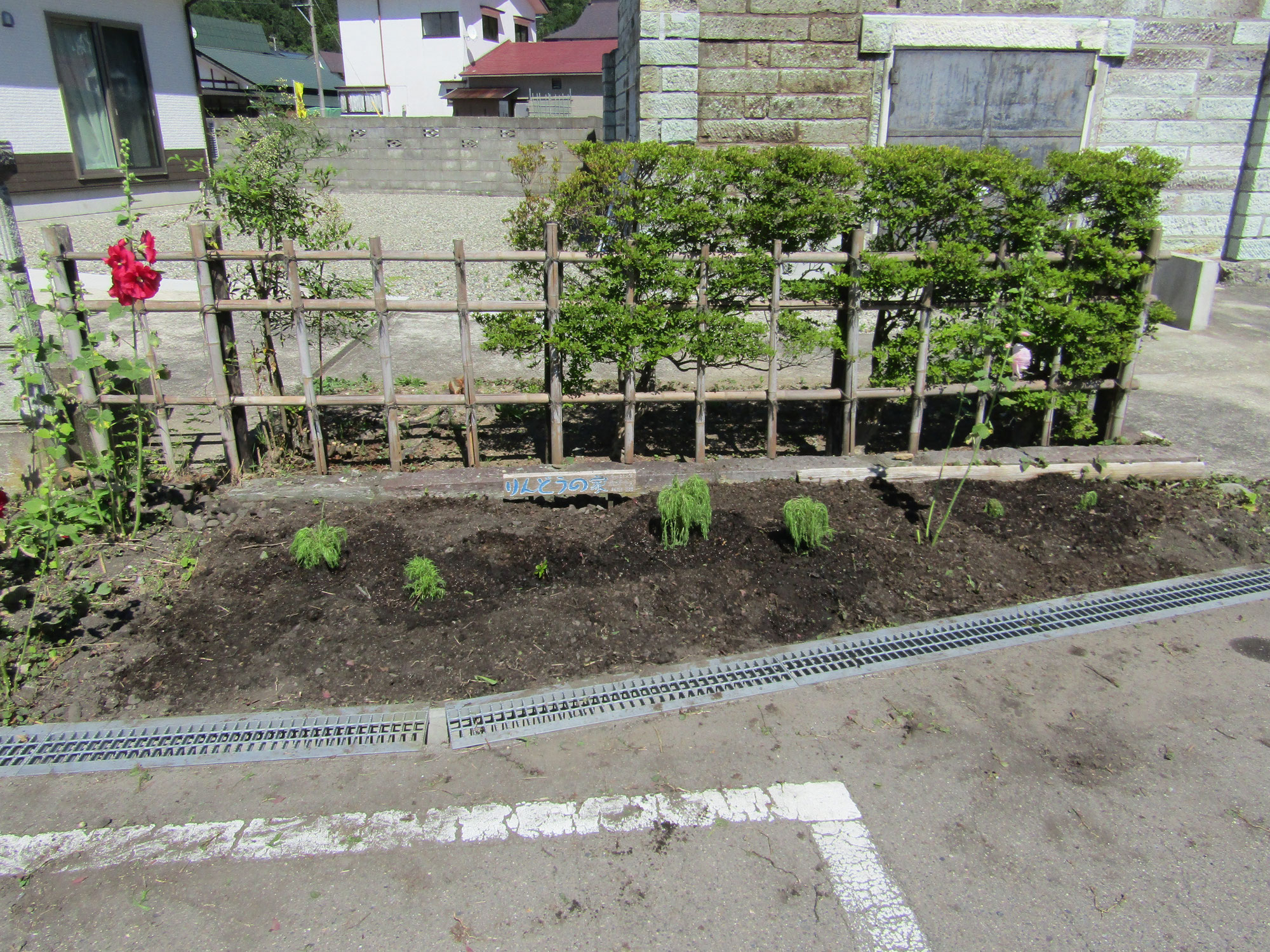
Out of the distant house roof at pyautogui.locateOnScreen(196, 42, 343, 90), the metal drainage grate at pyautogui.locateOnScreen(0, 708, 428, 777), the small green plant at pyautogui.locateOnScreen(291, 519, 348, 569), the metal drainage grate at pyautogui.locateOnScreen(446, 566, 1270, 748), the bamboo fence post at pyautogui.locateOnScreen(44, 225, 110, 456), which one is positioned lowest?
the metal drainage grate at pyautogui.locateOnScreen(0, 708, 428, 777)

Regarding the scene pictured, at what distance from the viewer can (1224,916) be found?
2.60 metres

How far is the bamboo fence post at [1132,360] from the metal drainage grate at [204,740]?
498cm

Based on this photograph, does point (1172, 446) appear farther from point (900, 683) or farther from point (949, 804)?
point (949, 804)

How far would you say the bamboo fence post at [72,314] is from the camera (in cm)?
462

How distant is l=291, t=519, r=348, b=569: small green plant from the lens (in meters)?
4.20

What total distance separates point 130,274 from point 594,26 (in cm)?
4935

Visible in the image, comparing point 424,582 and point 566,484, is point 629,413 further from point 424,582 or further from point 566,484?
point 424,582

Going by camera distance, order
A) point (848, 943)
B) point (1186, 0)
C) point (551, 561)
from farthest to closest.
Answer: point (1186, 0), point (551, 561), point (848, 943)

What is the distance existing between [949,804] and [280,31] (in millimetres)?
92628

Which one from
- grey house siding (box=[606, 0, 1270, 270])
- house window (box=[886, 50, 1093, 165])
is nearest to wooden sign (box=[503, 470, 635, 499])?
grey house siding (box=[606, 0, 1270, 270])

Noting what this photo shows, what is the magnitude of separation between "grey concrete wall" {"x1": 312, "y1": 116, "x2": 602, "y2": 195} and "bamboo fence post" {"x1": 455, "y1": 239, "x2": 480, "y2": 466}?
56.2 ft

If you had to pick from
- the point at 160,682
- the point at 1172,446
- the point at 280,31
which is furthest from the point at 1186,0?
the point at 280,31

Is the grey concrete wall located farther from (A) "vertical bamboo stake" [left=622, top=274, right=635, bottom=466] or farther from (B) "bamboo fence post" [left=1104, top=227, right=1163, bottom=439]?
(B) "bamboo fence post" [left=1104, top=227, right=1163, bottom=439]

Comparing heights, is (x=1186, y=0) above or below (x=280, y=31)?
below
